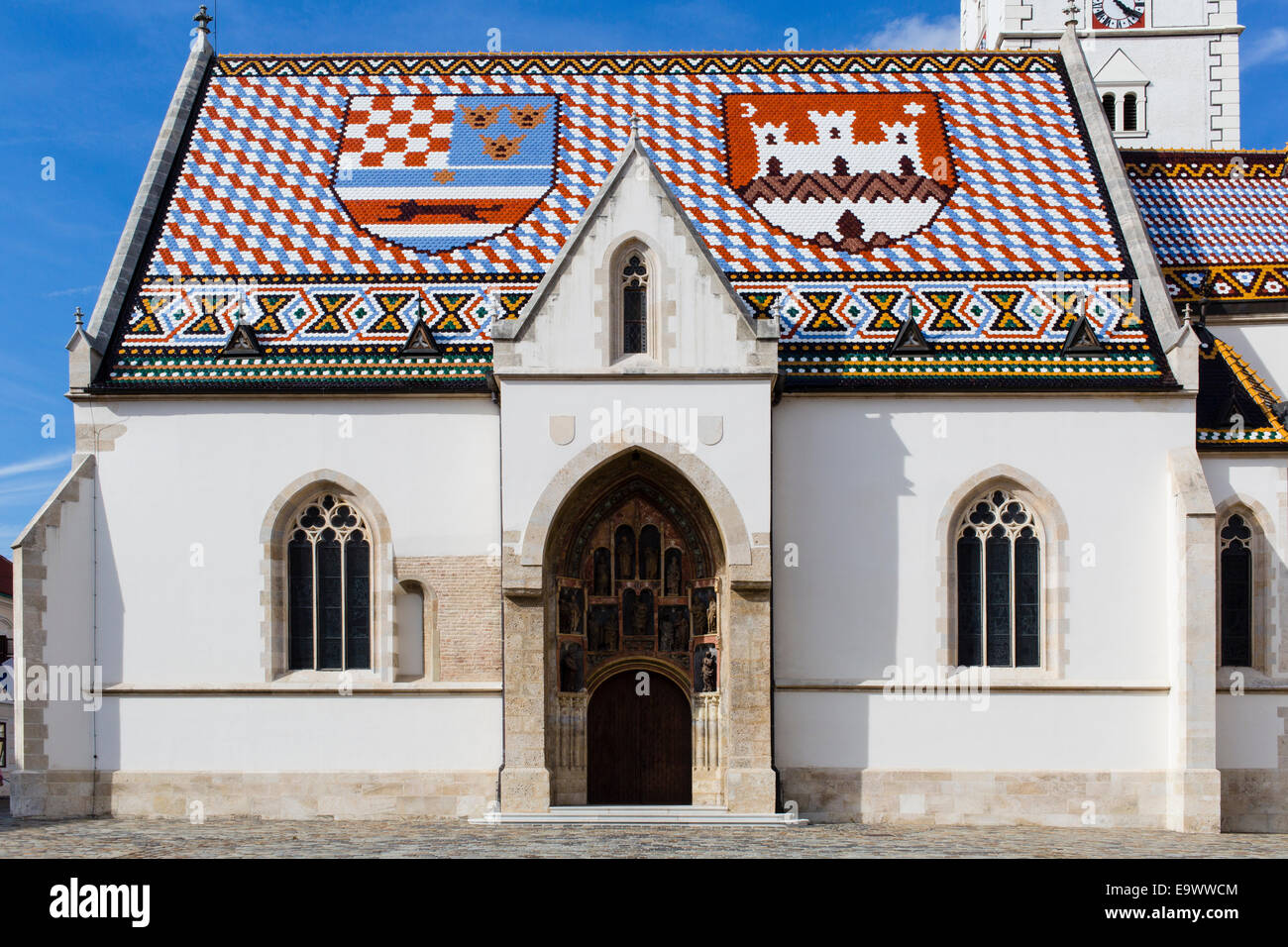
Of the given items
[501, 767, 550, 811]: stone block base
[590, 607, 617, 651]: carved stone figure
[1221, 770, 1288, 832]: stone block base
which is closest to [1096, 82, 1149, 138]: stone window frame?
[1221, 770, 1288, 832]: stone block base

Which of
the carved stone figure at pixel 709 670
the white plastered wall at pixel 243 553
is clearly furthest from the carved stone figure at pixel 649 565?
the white plastered wall at pixel 243 553

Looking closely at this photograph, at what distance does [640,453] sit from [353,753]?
6.44 m

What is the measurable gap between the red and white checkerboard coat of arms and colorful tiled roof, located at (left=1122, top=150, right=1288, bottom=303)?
11.7 m

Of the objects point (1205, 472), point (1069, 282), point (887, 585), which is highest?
point (1069, 282)

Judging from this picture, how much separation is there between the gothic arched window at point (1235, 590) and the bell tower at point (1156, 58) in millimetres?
18145

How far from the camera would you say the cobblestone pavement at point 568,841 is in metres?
20.4

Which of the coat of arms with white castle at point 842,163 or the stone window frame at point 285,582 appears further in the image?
the coat of arms with white castle at point 842,163

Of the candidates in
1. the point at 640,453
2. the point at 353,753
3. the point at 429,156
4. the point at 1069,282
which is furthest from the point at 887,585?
the point at 429,156

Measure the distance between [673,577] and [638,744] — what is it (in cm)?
267

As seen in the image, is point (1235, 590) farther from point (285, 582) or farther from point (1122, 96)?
point (1122, 96)

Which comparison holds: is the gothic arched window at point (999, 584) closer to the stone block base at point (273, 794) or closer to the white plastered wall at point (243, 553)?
the white plastered wall at point (243, 553)
